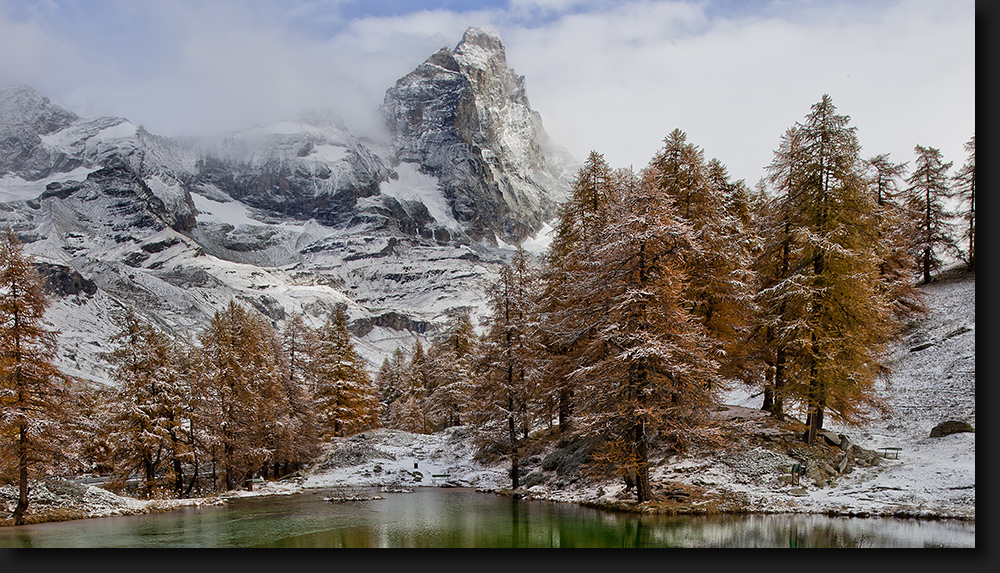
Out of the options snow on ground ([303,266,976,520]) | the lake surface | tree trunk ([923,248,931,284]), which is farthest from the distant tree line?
tree trunk ([923,248,931,284])

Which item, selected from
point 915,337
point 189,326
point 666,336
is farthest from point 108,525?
point 189,326

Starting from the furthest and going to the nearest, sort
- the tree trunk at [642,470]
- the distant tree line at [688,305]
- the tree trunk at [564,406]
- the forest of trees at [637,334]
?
1. the tree trunk at [564,406]
2. the forest of trees at [637,334]
3. the distant tree line at [688,305]
4. the tree trunk at [642,470]

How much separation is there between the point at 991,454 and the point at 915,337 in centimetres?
Answer: 1669

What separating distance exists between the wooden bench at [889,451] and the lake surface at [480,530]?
572 centimetres

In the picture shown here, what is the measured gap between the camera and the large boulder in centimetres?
1719

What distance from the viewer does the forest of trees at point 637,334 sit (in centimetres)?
1553

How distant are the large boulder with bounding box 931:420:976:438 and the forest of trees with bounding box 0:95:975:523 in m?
1.78

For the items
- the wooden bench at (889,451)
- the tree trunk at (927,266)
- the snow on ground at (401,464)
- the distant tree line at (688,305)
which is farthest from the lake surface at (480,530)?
the tree trunk at (927,266)

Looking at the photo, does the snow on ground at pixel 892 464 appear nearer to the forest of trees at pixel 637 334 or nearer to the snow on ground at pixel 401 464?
the snow on ground at pixel 401 464

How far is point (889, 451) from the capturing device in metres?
18.2

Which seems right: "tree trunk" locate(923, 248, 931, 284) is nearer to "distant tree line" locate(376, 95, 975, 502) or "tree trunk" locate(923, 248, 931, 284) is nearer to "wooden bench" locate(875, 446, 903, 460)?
"distant tree line" locate(376, 95, 975, 502)

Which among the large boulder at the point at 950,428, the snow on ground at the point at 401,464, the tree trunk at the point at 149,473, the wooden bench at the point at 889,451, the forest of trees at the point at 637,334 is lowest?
the snow on ground at the point at 401,464

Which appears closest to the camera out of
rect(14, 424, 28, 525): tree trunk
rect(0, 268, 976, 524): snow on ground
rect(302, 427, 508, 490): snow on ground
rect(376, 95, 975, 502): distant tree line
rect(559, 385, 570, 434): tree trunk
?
rect(0, 268, 976, 524): snow on ground

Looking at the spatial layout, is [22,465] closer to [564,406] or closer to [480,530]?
[480,530]
